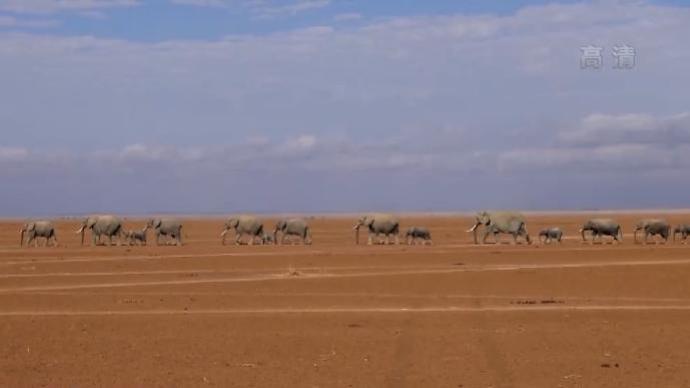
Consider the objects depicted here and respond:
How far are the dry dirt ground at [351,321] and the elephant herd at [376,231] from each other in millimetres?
12991

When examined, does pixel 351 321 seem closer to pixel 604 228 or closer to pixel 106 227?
pixel 604 228

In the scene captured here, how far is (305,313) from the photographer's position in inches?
936

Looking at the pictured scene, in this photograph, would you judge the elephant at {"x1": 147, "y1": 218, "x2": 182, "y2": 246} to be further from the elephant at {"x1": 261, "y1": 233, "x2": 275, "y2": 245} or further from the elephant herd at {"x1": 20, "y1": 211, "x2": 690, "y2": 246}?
the elephant at {"x1": 261, "y1": 233, "x2": 275, "y2": 245}

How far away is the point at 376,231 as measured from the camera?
61.3m

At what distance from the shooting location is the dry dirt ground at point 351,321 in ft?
51.1

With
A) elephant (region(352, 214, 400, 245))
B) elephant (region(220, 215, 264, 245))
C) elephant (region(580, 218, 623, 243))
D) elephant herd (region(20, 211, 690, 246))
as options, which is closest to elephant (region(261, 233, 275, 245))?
elephant herd (region(20, 211, 690, 246))

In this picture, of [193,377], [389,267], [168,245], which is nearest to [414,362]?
[193,377]

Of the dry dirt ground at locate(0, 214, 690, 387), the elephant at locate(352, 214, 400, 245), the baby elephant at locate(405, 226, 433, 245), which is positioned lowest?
the dry dirt ground at locate(0, 214, 690, 387)

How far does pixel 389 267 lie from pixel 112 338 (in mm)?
20050

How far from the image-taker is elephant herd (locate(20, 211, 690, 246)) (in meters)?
56.7

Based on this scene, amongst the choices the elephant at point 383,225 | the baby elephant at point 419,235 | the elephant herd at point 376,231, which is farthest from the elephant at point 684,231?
the elephant at point 383,225

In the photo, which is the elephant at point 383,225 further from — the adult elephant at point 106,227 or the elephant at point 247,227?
the adult elephant at point 106,227

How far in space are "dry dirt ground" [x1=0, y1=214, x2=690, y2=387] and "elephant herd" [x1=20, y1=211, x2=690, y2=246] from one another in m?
13.0

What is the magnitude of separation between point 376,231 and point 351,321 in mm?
39145
